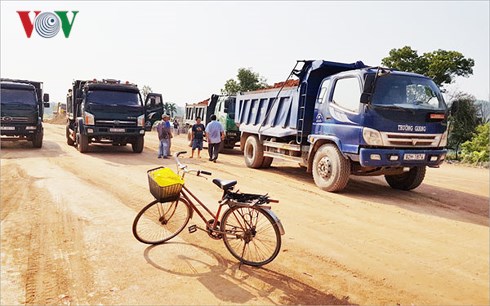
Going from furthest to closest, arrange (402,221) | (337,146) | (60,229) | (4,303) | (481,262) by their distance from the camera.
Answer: (337,146), (402,221), (60,229), (481,262), (4,303)

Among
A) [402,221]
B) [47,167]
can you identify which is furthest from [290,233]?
[47,167]

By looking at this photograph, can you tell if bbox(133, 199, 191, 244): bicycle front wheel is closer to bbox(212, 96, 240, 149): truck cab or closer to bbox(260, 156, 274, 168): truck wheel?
bbox(260, 156, 274, 168): truck wheel

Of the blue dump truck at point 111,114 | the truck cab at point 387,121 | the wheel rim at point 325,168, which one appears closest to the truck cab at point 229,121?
the blue dump truck at point 111,114

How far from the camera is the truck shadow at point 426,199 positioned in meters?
6.26

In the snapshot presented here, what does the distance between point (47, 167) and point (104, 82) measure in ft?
15.7

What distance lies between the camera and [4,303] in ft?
9.72

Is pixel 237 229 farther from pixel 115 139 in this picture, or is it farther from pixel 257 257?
pixel 115 139

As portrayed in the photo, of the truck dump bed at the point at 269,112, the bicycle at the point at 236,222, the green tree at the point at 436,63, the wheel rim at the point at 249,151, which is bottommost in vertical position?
the bicycle at the point at 236,222

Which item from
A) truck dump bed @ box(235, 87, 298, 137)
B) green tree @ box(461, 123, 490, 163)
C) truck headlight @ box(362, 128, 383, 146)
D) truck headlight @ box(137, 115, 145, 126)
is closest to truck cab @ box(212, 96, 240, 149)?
truck dump bed @ box(235, 87, 298, 137)

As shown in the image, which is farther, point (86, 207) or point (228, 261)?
point (86, 207)

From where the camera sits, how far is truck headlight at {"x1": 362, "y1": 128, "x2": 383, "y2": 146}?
661 centimetres

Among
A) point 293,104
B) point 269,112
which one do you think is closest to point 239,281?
point 293,104

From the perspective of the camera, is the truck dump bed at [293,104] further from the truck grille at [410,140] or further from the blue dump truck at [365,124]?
the truck grille at [410,140]

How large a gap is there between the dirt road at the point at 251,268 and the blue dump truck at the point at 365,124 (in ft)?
2.46
